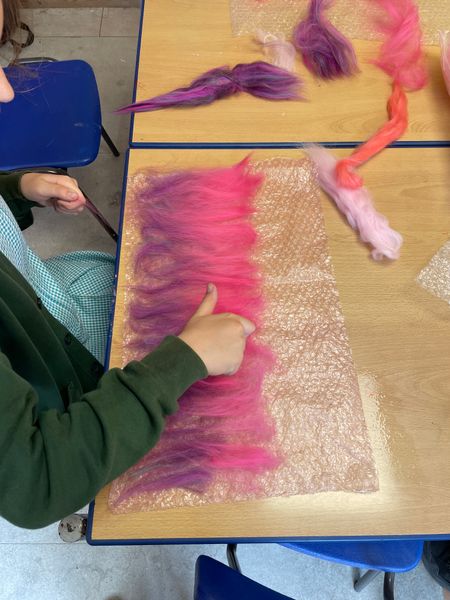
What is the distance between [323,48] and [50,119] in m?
0.86

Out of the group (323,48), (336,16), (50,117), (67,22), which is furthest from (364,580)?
(67,22)

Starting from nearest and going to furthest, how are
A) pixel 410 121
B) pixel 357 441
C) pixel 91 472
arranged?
pixel 91 472
pixel 357 441
pixel 410 121

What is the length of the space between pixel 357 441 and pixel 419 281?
0.35m

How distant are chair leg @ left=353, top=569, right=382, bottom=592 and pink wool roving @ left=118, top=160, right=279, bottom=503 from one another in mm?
663

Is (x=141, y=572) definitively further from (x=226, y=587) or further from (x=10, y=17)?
(x=10, y=17)

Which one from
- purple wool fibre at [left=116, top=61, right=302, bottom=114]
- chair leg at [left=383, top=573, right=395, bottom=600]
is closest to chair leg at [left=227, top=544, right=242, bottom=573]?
chair leg at [left=383, top=573, right=395, bottom=600]

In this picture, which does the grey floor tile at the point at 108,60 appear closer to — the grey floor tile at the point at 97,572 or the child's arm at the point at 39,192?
the child's arm at the point at 39,192

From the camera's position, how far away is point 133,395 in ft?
2.09

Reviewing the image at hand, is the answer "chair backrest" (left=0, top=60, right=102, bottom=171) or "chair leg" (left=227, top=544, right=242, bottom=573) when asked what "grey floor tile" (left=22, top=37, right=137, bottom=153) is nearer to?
"chair backrest" (left=0, top=60, right=102, bottom=171)

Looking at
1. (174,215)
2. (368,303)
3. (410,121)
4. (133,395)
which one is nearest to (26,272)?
(174,215)

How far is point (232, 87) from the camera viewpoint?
111 cm

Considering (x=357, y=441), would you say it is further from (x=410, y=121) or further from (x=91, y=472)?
(x=410, y=121)

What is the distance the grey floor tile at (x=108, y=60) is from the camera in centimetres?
206

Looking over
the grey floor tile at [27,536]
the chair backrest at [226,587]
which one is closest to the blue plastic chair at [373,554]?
the chair backrest at [226,587]
